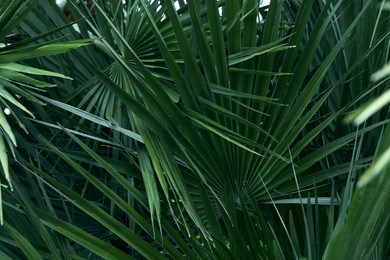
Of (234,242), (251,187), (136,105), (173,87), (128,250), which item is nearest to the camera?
(234,242)

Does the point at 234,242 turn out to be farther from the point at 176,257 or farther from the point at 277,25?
the point at 277,25

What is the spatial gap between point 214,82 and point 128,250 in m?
0.75

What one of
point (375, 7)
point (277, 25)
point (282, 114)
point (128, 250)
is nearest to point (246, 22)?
point (277, 25)

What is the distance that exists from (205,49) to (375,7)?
0.48m

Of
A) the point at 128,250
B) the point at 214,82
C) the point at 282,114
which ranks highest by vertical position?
the point at 214,82

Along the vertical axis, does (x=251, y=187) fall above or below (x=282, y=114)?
below

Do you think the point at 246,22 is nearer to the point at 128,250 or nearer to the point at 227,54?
the point at 227,54

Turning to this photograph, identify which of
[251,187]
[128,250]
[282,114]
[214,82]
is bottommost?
[128,250]

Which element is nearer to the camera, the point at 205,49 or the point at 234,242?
the point at 234,242

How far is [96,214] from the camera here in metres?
1.48

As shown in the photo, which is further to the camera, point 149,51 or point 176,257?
point 149,51

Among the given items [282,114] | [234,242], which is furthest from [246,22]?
[234,242]

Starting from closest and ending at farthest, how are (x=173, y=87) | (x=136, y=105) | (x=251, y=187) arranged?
(x=136, y=105)
(x=251, y=187)
(x=173, y=87)

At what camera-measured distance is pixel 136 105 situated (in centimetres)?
159
